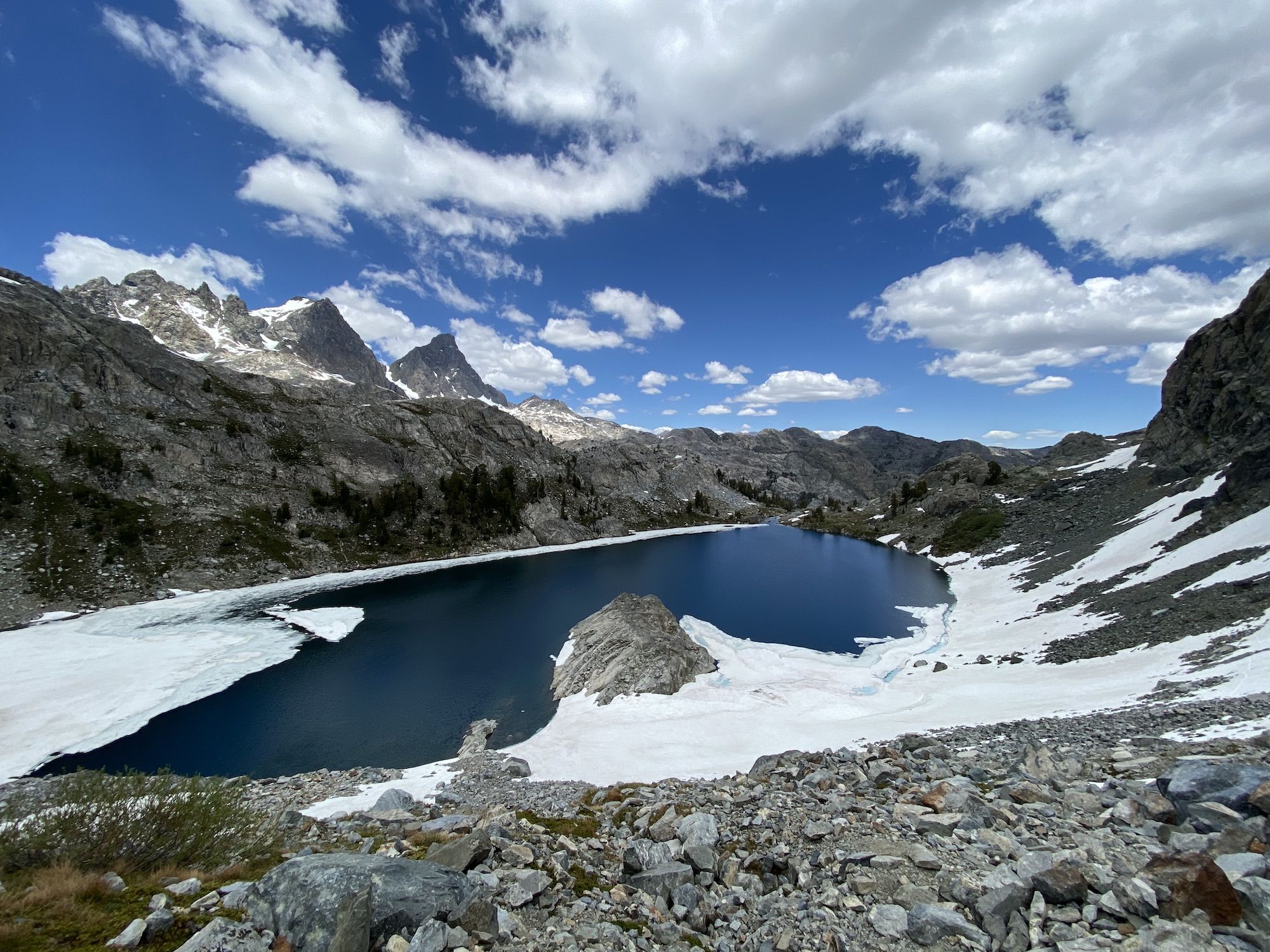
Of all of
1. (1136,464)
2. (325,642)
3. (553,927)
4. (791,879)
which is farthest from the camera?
(1136,464)

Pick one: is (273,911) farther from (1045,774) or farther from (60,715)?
(60,715)

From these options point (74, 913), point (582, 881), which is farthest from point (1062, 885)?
point (74, 913)

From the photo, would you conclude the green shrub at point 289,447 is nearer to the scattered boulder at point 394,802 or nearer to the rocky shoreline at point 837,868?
the scattered boulder at point 394,802

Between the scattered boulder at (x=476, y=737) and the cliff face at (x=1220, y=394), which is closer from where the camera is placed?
the scattered boulder at (x=476, y=737)

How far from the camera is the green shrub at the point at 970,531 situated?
352 feet

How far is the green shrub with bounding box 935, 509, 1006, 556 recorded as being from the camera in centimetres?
10731

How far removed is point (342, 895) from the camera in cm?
830

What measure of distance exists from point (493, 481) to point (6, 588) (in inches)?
3946

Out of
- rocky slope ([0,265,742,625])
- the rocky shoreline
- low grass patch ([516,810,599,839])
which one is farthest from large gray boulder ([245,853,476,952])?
rocky slope ([0,265,742,625])

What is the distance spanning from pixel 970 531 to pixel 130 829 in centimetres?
13225

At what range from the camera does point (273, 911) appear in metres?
8.27

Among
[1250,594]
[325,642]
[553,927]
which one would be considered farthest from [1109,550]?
[325,642]

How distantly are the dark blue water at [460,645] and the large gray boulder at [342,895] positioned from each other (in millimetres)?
29444

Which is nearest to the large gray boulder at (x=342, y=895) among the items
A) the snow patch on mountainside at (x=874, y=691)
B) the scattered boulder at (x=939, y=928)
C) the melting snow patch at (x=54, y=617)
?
the scattered boulder at (x=939, y=928)
